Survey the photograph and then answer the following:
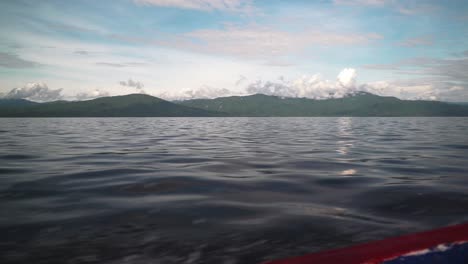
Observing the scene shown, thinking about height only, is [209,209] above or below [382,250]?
below

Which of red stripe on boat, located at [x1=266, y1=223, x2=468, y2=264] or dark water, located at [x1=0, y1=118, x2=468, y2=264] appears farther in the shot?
dark water, located at [x1=0, y1=118, x2=468, y2=264]

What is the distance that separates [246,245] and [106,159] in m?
11.4

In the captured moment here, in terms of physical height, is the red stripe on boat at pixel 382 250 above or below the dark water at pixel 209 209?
above

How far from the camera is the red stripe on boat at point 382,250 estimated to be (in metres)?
2.05

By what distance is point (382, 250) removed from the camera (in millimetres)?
2191

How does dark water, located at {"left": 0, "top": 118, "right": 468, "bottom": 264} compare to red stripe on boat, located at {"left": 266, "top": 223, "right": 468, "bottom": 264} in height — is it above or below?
below

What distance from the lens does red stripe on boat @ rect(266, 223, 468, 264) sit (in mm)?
2047

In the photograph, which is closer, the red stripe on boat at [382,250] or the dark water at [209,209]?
the red stripe on boat at [382,250]

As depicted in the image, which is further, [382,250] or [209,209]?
[209,209]

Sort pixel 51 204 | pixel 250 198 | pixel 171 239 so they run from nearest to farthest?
pixel 171 239 → pixel 51 204 → pixel 250 198

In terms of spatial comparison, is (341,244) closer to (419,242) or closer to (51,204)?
(419,242)

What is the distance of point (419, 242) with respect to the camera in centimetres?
230

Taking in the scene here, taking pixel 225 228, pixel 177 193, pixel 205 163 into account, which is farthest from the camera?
pixel 205 163

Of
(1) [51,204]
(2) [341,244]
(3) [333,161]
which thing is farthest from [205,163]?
(2) [341,244]
